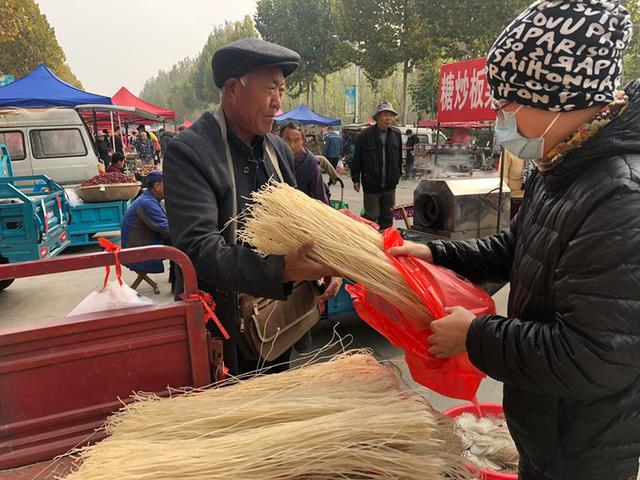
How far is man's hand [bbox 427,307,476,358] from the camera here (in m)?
1.12

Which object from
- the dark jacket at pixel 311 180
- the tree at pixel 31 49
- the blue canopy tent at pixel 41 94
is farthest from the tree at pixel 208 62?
the dark jacket at pixel 311 180

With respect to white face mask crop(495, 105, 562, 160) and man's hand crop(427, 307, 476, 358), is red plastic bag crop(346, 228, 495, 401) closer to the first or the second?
man's hand crop(427, 307, 476, 358)

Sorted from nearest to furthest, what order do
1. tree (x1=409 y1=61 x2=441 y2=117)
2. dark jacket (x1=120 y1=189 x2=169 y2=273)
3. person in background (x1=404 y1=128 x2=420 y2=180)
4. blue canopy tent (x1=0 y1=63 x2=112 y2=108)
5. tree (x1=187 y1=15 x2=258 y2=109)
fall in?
dark jacket (x1=120 y1=189 x2=169 y2=273) < blue canopy tent (x1=0 y1=63 x2=112 y2=108) < person in background (x1=404 y1=128 x2=420 y2=180) < tree (x1=409 y1=61 x2=441 y2=117) < tree (x1=187 y1=15 x2=258 y2=109)

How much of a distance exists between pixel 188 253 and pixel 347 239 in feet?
1.83

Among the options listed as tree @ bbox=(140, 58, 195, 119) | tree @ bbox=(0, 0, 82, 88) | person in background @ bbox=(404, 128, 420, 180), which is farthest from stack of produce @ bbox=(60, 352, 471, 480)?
tree @ bbox=(140, 58, 195, 119)

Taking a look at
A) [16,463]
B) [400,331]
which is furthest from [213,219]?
[16,463]

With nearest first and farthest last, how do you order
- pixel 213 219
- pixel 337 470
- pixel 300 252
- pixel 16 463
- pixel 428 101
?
pixel 337 470 < pixel 16 463 < pixel 300 252 < pixel 213 219 < pixel 428 101

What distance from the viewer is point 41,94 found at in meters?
10.5

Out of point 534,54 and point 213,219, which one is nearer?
point 534,54

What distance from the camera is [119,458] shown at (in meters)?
1.10

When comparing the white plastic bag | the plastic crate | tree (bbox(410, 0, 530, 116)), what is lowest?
the plastic crate

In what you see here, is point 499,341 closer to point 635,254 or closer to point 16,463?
point 635,254

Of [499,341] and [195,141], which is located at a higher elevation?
[195,141]

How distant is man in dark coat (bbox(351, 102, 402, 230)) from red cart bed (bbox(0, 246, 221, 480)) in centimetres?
502
